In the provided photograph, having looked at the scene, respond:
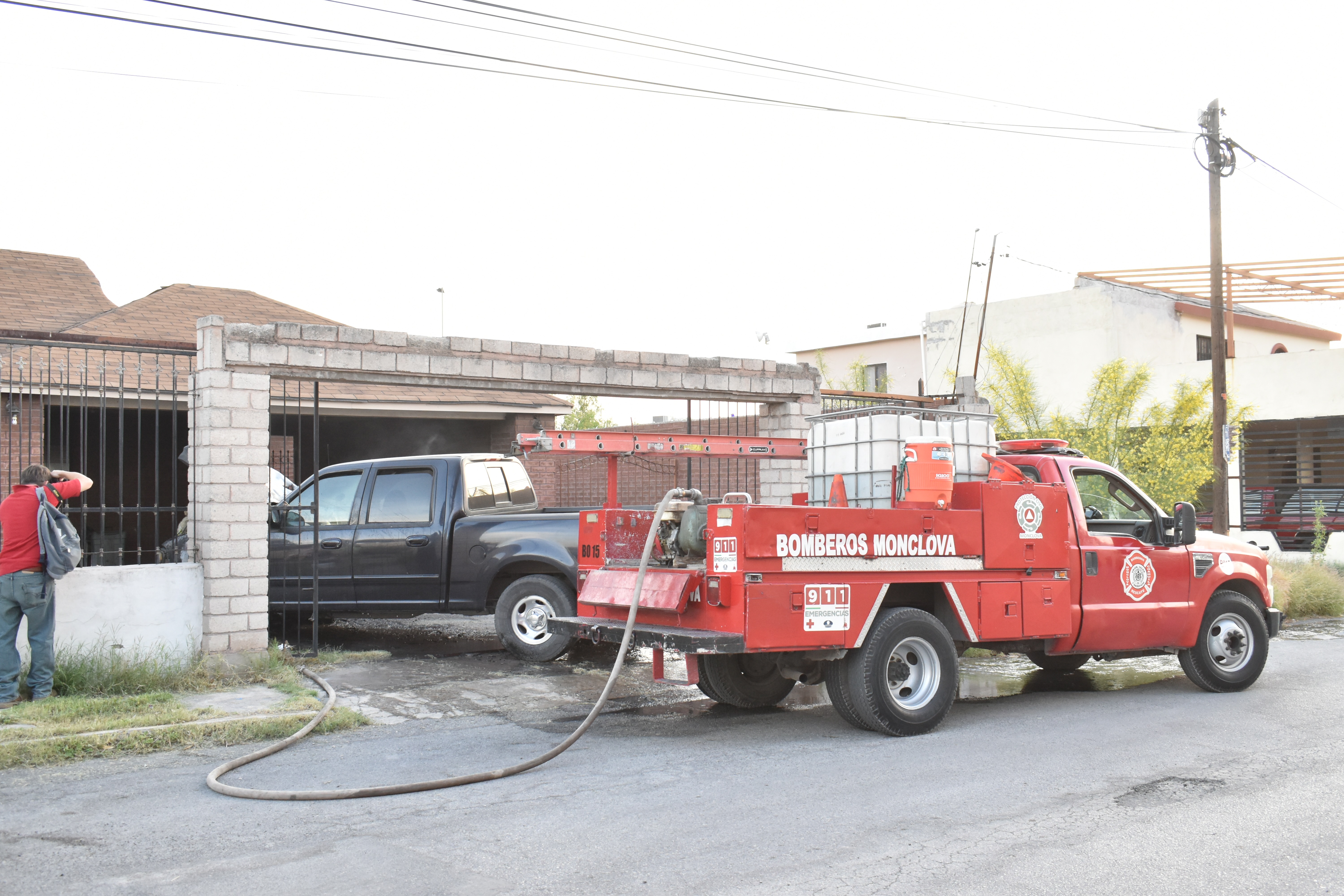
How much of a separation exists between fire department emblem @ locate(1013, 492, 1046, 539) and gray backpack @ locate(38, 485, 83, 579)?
22.9ft

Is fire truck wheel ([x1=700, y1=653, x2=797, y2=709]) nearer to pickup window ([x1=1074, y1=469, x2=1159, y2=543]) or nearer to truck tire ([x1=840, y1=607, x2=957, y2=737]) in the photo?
truck tire ([x1=840, y1=607, x2=957, y2=737])

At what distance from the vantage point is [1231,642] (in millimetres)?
9359

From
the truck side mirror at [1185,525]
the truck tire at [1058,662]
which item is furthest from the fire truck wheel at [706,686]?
the truck side mirror at [1185,525]

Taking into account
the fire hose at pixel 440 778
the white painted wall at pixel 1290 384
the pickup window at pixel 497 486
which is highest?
the white painted wall at pixel 1290 384

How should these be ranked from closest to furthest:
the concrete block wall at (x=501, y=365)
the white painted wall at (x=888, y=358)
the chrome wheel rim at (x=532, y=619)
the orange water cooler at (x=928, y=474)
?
the orange water cooler at (x=928, y=474) < the concrete block wall at (x=501, y=365) < the chrome wheel rim at (x=532, y=619) < the white painted wall at (x=888, y=358)

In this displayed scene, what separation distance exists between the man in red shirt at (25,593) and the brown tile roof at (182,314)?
27.5 feet

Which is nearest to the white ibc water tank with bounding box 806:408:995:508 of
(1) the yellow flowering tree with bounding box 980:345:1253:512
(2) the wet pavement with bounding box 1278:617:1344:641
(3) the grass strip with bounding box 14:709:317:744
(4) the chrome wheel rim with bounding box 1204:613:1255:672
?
(4) the chrome wheel rim with bounding box 1204:613:1255:672

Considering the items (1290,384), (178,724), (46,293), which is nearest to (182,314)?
(46,293)

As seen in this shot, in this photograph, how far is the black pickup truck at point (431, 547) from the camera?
10.7 m

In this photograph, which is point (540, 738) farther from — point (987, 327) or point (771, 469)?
point (987, 327)

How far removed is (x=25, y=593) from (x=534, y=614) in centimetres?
428

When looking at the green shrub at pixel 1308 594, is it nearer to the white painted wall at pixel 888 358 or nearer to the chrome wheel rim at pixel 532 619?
the chrome wheel rim at pixel 532 619

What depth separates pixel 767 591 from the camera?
22.7 feet

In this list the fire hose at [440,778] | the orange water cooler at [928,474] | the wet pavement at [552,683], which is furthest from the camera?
the wet pavement at [552,683]
